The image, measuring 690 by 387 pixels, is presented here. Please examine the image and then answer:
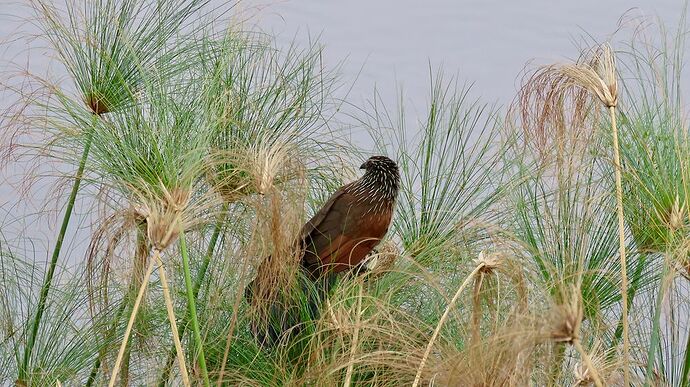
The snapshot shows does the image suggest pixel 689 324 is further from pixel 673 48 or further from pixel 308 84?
pixel 308 84

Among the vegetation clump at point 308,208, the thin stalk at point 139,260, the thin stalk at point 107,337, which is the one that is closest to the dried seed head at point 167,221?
the vegetation clump at point 308,208

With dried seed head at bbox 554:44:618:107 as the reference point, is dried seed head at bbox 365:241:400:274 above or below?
below

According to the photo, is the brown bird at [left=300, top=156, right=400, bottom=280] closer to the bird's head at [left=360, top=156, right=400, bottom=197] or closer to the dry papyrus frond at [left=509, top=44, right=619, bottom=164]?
the bird's head at [left=360, top=156, right=400, bottom=197]

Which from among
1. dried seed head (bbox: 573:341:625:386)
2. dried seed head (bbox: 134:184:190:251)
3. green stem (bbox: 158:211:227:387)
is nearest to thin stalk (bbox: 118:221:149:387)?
green stem (bbox: 158:211:227:387)

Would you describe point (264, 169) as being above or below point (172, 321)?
above

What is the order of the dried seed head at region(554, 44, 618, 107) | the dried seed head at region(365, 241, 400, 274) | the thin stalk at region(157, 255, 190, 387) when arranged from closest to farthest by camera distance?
the thin stalk at region(157, 255, 190, 387) → the dried seed head at region(554, 44, 618, 107) → the dried seed head at region(365, 241, 400, 274)

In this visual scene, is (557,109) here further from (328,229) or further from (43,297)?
(43,297)

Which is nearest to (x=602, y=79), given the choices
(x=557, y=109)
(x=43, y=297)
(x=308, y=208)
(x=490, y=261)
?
(x=557, y=109)

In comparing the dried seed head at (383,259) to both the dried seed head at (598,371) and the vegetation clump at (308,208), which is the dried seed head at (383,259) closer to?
the vegetation clump at (308,208)

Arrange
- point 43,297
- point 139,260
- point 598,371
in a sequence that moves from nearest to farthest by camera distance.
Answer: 1. point 598,371
2. point 139,260
3. point 43,297

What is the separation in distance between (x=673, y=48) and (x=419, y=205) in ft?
1.76

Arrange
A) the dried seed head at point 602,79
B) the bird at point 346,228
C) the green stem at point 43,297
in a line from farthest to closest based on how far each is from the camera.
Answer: the bird at point 346,228
the green stem at point 43,297
the dried seed head at point 602,79

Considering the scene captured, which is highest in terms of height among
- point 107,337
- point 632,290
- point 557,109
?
point 557,109

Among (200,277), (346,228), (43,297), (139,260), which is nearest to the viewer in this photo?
(139,260)
